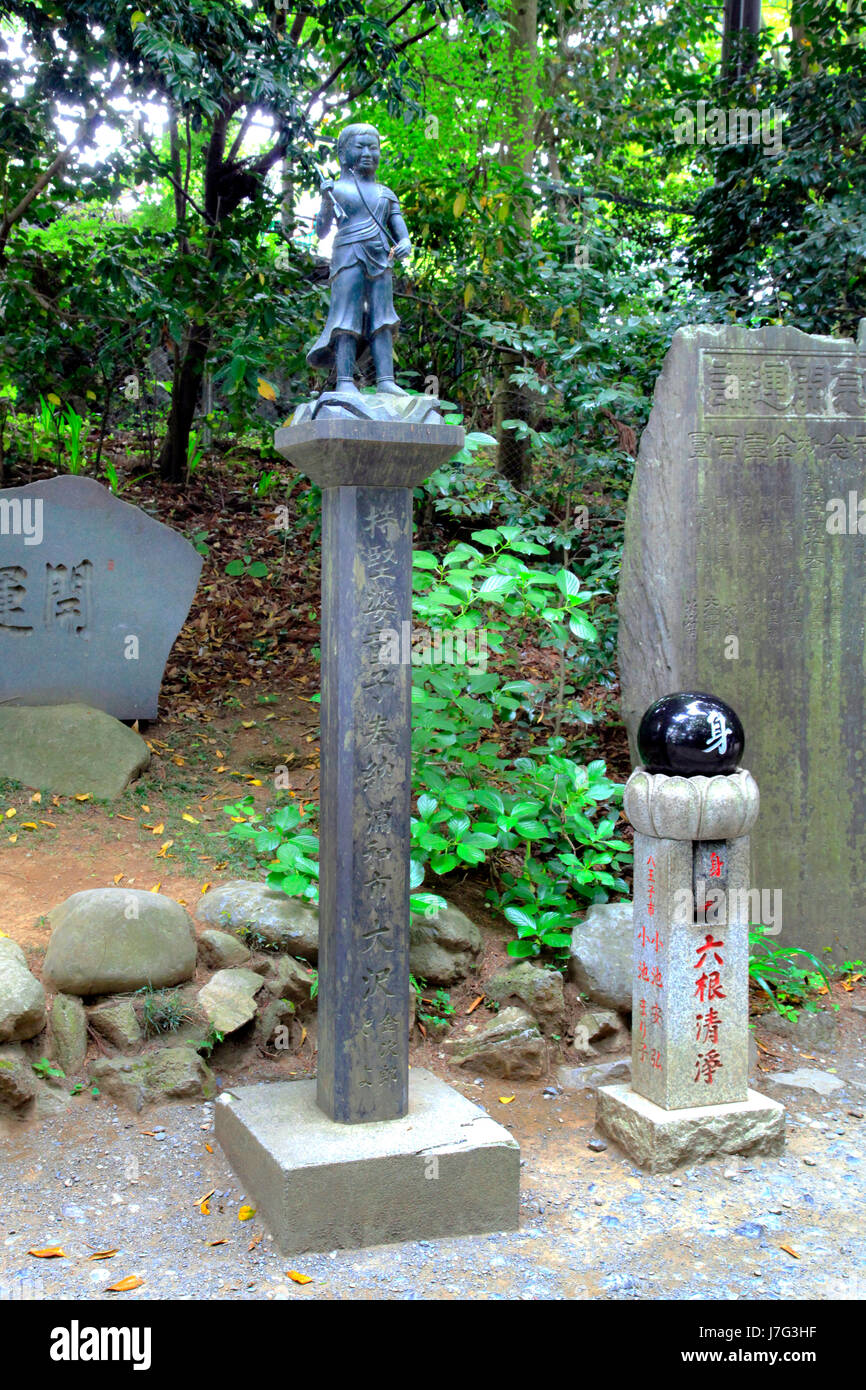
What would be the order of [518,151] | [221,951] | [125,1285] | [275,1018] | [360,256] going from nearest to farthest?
[125,1285]
[360,256]
[275,1018]
[221,951]
[518,151]

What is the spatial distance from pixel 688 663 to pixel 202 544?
16.3ft

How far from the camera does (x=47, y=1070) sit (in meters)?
4.12

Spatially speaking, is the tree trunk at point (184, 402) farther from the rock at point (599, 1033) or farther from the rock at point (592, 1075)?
the rock at point (592, 1075)

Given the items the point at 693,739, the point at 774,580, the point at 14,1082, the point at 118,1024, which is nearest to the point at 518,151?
the point at 774,580

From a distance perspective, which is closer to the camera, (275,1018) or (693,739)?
(693,739)

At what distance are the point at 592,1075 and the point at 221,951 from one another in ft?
5.28

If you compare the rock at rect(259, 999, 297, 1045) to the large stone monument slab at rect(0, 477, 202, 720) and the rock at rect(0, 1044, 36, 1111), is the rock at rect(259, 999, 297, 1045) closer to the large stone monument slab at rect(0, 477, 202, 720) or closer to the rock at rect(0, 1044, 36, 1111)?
the rock at rect(0, 1044, 36, 1111)

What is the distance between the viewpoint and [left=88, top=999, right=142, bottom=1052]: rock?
427 cm

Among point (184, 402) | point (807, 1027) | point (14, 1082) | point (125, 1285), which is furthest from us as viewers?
point (184, 402)

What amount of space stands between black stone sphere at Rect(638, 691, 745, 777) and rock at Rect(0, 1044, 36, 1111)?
2.48 meters

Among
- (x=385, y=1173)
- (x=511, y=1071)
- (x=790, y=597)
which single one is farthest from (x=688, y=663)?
(x=385, y=1173)

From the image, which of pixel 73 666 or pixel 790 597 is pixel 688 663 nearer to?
pixel 790 597

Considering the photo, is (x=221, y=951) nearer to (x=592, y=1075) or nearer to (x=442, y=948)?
(x=442, y=948)

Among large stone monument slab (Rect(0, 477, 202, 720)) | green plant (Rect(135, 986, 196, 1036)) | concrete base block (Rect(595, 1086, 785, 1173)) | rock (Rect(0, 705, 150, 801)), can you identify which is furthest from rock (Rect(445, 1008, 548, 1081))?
large stone monument slab (Rect(0, 477, 202, 720))
